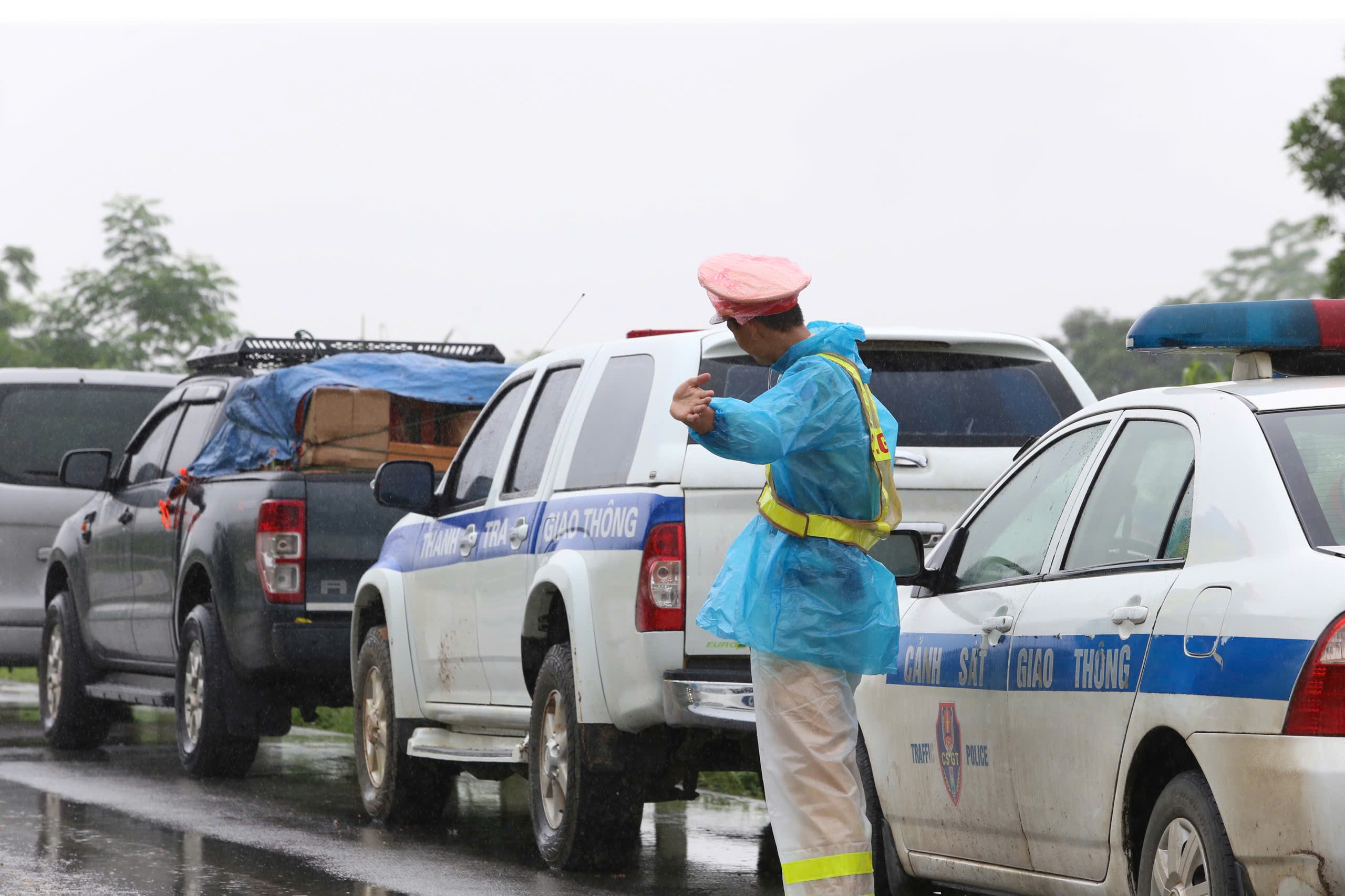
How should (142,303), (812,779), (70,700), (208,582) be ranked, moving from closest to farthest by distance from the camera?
(812,779)
(208,582)
(70,700)
(142,303)

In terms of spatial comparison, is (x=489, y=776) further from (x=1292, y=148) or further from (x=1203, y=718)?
(x=1292, y=148)

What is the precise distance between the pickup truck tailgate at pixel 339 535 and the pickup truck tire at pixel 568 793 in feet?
8.76

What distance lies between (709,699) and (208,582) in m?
5.02

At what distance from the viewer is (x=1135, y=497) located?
17.6 feet

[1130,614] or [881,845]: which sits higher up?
[1130,614]

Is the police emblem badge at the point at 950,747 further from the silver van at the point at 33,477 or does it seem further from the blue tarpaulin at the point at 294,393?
the silver van at the point at 33,477

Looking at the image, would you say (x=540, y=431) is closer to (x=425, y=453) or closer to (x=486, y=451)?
(x=486, y=451)

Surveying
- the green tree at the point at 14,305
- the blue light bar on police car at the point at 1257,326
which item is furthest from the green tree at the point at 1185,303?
the green tree at the point at 14,305

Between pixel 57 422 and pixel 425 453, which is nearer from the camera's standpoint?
pixel 425 453

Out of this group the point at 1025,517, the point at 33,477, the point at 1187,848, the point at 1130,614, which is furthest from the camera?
the point at 33,477

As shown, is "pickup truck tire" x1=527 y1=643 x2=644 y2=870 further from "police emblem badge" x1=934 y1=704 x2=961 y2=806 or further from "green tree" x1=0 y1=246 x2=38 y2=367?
"green tree" x1=0 y1=246 x2=38 y2=367

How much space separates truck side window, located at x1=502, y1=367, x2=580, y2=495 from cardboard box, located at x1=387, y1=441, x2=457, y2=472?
223 cm

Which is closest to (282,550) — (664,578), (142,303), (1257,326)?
(664,578)

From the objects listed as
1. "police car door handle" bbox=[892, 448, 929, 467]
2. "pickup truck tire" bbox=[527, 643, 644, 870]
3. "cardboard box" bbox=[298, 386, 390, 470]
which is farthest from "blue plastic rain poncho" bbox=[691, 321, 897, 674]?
"cardboard box" bbox=[298, 386, 390, 470]
